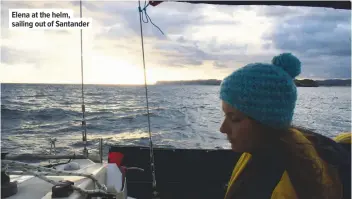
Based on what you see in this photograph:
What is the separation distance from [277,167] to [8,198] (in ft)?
6.87

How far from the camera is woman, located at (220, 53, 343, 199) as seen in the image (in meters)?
1.32

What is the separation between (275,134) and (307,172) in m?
0.19

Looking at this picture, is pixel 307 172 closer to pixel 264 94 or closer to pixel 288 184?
pixel 288 184

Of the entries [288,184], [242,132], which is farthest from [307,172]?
[242,132]

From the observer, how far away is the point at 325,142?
1448 millimetres

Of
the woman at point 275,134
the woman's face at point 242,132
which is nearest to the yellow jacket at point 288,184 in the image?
the woman at point 275,134

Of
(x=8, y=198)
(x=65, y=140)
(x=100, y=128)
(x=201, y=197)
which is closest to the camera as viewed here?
(x=8, y=198)

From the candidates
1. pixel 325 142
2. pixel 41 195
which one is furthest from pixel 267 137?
pixel 41 195

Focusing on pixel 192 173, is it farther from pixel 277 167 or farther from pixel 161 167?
pixel 277 167

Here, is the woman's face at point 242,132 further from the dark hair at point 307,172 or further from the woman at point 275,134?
the dark hair at point 307,172

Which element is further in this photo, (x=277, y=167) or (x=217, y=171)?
(x=217, y=171)

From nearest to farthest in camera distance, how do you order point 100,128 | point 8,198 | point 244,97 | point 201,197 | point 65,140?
point 244,97 < point 8,198 < point 201,197 < point 65,140 < point 100,128

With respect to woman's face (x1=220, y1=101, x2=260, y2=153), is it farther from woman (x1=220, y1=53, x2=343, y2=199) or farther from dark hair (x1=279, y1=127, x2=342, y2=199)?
dark hair (x1=279, y1=127, x2=342, y2=199)

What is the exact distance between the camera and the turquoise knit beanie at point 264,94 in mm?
1351
